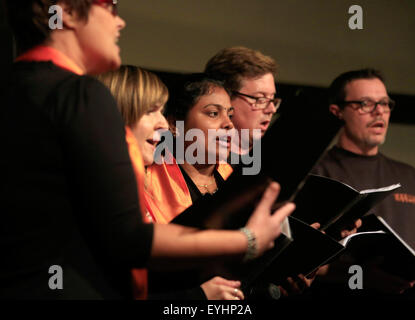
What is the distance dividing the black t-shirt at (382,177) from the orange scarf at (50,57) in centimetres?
188

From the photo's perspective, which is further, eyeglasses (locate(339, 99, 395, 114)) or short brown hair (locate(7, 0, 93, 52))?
eyeglasses (locate(339, 99, 395, 114))

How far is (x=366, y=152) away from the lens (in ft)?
9.27

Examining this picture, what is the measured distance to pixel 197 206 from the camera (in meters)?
1.11

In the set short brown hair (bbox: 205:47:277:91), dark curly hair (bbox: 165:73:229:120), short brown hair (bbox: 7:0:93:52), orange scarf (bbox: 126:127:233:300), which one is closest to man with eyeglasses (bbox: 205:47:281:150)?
short brown hair (bbox: 205:47:277:91)

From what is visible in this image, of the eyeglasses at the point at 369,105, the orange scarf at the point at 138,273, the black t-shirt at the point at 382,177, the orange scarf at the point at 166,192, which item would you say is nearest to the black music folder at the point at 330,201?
the orange scarf at the point at 166,192

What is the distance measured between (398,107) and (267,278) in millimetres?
2648

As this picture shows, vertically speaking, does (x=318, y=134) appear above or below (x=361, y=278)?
above

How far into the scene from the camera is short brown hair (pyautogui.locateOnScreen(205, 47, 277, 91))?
8.34ft

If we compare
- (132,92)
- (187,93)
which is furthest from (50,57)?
(187,93)

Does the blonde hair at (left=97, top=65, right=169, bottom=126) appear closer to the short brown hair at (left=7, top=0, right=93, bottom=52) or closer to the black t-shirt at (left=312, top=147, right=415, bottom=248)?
the short brown hair at (left=7, top=0, right=93, bottom=52)

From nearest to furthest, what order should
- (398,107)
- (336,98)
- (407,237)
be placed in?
(407,237), (336,98), (398,107)

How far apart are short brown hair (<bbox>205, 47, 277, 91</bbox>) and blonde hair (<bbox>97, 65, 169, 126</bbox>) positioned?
0.95 metres
